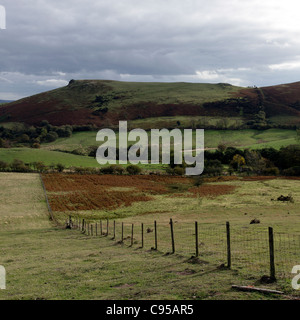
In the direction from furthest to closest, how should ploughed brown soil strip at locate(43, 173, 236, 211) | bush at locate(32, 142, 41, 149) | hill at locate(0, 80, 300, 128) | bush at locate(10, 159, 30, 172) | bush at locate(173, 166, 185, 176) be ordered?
hill at locate(0, 80, 300, 128)
bush at locate(32, 142, 41, 149)
bush at locate(173, 166, 185, 176)
bush at locate(10, 159, 30, 172)
ploughed brown soil strip at locate(43, 173, 236, 211)

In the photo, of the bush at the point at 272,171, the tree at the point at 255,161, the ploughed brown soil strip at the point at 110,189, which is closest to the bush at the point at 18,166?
the ploughed brown soil strip at the point at 110,189

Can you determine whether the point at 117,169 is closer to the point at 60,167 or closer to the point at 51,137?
the point at 60,167

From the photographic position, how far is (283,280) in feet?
34.4

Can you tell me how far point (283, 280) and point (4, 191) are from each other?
2658 inches

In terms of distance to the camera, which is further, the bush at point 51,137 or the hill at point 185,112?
the hill at point 185,112

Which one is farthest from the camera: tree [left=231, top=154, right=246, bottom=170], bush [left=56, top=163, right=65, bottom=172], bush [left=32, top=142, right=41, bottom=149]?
bush [left=32, top=142, right=41, bottom=149]

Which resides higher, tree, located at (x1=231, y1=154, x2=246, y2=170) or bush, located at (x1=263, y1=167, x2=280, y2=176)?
tree, located at (x1=231, y1=154, x2=246, y2=170)

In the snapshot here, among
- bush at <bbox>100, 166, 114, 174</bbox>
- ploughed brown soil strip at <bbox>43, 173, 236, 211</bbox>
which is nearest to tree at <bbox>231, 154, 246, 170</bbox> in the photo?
ploughed brown soil strip at <bbox>43, 173, 236, 211</bbox>

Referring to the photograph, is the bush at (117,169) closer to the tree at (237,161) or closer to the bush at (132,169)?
the bush at (132,169)

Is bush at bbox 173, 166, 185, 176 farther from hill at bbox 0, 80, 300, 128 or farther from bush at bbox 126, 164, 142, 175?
hill at bbox 0, 80, 300, 128

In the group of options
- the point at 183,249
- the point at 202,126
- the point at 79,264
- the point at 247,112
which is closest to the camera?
the point at 79,264

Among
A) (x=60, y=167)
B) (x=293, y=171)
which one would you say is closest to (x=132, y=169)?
(x=60, y=167)
